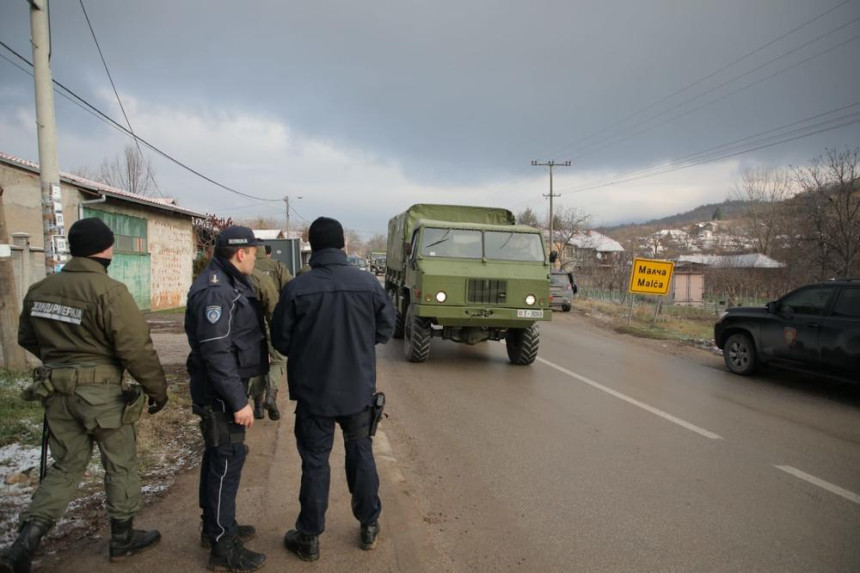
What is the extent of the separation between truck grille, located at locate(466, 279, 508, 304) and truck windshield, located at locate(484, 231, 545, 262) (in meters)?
0.83

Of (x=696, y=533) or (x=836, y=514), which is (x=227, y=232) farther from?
(x=836, y=514)

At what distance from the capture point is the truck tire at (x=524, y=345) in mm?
8672

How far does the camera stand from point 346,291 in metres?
3.00

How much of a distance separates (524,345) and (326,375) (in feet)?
20.2

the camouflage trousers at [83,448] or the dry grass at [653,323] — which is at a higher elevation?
the camouflage trousers at [83,448]

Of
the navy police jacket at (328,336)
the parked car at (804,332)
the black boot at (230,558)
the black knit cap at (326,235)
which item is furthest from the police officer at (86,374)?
the parked car at (804,332)

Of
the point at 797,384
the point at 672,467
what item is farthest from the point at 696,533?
the point at 797,384

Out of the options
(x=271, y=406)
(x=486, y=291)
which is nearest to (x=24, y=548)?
(x=271, y=406)

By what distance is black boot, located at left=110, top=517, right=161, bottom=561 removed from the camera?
282 cm

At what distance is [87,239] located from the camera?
2773mm

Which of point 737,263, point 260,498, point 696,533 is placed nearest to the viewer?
point 696,533

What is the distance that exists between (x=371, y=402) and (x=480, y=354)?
7232 mm

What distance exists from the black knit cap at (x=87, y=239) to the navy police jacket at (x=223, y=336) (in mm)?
522

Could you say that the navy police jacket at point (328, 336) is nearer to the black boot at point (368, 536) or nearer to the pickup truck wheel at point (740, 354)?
the black boot at point (368, 536)
